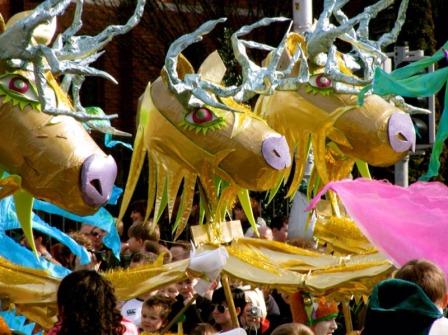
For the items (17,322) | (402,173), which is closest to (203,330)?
(17,322)

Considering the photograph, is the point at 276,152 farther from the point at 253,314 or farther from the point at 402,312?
the point at 402,312

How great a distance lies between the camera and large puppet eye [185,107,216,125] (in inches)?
431

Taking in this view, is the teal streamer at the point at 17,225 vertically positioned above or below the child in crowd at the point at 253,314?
above

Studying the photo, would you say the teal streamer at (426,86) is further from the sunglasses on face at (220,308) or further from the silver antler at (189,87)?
the sunglasses on face at (220,308)

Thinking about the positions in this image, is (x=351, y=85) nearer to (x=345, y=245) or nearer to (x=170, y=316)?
(x=345, y=245)

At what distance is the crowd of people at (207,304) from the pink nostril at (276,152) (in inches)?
34.9

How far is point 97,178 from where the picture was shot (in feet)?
30.7

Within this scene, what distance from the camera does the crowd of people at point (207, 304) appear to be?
6266mm

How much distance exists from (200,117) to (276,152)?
0.57m

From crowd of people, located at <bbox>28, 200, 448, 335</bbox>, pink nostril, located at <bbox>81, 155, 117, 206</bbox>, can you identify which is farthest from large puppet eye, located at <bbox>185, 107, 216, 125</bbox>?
pink nostril, located at <bbox>81, 155, 117, 206</bbox>

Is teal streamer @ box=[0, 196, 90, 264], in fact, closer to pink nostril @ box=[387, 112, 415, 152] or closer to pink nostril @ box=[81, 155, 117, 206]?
pink nostril @ box=[81, 155, 117, 206]

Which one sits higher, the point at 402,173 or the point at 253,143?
the point at 253,143

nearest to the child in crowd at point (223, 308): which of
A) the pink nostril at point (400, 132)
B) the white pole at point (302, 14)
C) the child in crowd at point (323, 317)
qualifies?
the child in crowd at point (323, 317)

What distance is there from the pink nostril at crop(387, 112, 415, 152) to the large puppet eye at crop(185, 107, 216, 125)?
1.62 meters
